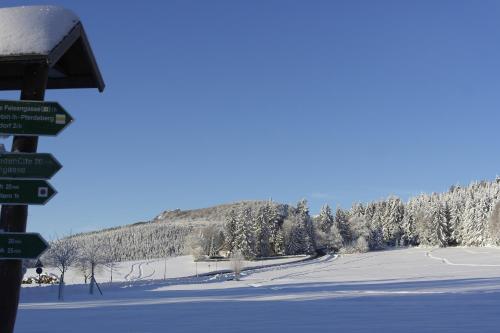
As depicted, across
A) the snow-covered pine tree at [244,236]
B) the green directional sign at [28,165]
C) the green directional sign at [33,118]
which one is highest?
the snow-covered pine tree at [244,236]

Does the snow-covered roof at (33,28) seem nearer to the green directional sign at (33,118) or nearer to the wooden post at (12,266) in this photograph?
the green directional sign at (33,118)

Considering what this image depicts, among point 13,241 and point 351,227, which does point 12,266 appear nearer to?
point 13,241

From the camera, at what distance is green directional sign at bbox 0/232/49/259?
21.8 feet

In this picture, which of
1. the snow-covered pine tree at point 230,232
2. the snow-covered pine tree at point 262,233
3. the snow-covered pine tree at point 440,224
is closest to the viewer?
the snow-covered pine tree at point 262,233

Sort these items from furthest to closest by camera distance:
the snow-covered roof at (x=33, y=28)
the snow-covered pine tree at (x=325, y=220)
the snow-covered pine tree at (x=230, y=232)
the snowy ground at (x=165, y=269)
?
the snow-covered pine tree at (x=325, y=220) < the snow-covered pine tree at (x=230, y=232) < the snowy ground at (x=165, y=269) < the snow-covered roof at (x=33, y=28)

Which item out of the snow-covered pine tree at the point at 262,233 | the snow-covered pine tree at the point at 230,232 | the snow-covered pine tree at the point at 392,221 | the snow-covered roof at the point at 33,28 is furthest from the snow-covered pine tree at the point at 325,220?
the snow-covered roof at the point at 33,28

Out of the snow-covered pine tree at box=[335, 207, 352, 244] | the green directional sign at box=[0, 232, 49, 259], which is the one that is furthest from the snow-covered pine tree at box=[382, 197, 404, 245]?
the green directional sign at box=[0, 232, 49, 259]

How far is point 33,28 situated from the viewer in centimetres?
706

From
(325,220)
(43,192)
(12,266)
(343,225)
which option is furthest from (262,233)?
(43,192)

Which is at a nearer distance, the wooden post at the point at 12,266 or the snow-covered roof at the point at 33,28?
the wooden post at the point at 12,266

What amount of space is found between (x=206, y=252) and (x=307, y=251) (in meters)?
25.4

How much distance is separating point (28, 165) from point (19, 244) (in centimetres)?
101

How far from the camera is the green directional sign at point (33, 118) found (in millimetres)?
6695

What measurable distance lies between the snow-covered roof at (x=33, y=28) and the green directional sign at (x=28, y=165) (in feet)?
4.50
